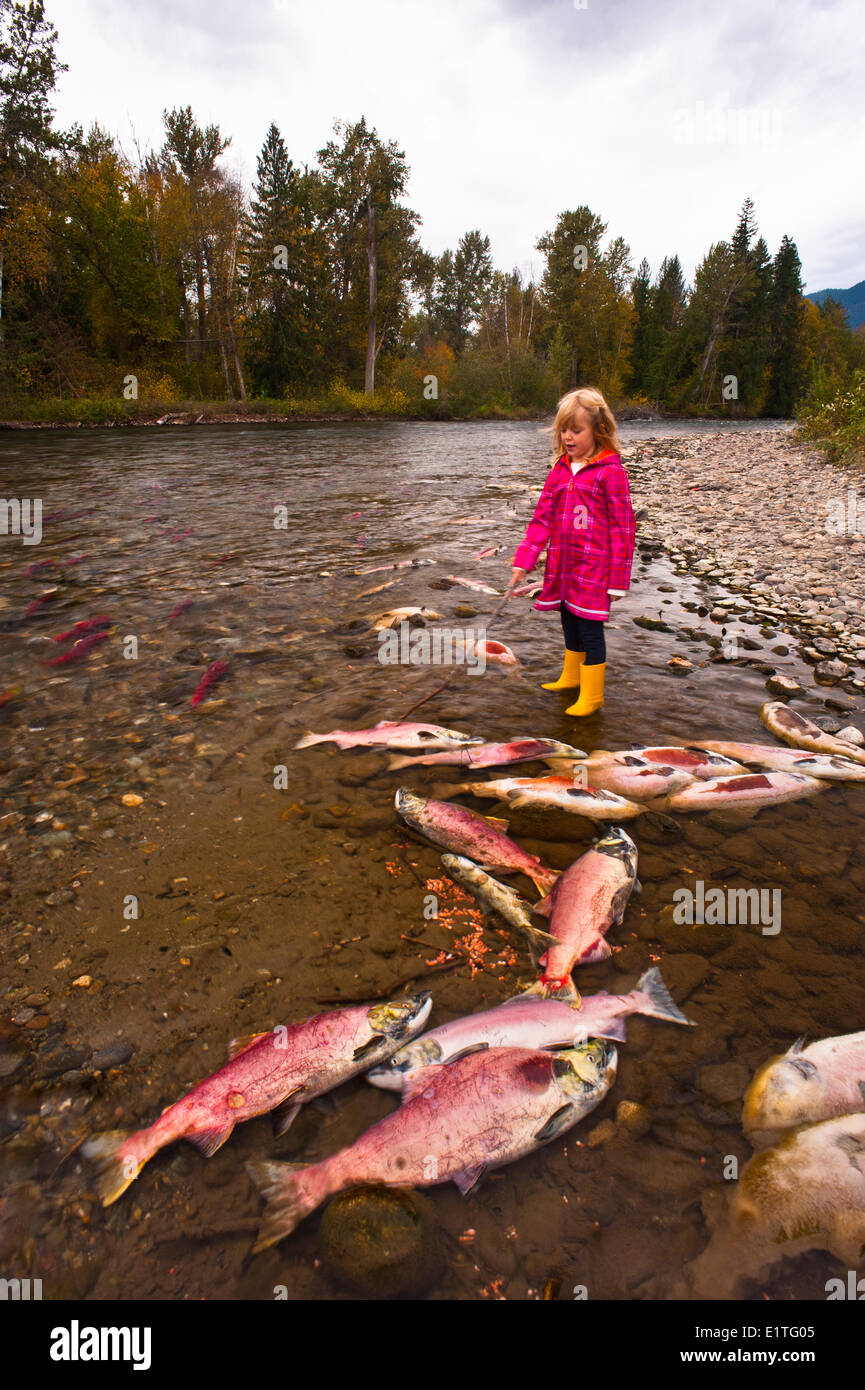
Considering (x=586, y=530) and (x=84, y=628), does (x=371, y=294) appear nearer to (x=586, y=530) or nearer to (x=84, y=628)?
(x=84, y=628)

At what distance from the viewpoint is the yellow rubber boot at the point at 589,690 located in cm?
468

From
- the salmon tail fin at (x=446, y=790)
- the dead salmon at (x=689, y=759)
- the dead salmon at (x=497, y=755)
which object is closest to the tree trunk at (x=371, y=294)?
the dead salmon at (x=497, y=755)

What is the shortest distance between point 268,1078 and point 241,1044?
215mm

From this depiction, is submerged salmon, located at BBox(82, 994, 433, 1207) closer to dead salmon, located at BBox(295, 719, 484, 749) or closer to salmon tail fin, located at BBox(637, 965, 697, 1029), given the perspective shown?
salmon tail fin, located at BBox(637, 965, 697, 1029)

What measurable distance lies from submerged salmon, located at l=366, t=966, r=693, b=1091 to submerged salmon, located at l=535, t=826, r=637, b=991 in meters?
0.12

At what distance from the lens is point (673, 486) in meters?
16.4

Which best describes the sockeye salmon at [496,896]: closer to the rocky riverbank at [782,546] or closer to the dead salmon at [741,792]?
the dead salmon at [741,792]

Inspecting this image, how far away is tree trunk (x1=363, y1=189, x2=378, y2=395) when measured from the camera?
151 feet

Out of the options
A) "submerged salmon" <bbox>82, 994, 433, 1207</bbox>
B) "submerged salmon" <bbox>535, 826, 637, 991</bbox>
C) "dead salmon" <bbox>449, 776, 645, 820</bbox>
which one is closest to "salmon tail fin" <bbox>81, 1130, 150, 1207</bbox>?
"submerged salmon" <bbox>82, 994, 433, 1207</bbox>

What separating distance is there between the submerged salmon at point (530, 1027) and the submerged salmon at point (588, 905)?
0.12 meters

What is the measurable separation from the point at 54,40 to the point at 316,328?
19432 mm

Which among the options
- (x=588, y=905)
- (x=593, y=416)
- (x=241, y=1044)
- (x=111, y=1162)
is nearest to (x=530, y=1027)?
(x=588, y=905)

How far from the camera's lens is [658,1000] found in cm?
252
